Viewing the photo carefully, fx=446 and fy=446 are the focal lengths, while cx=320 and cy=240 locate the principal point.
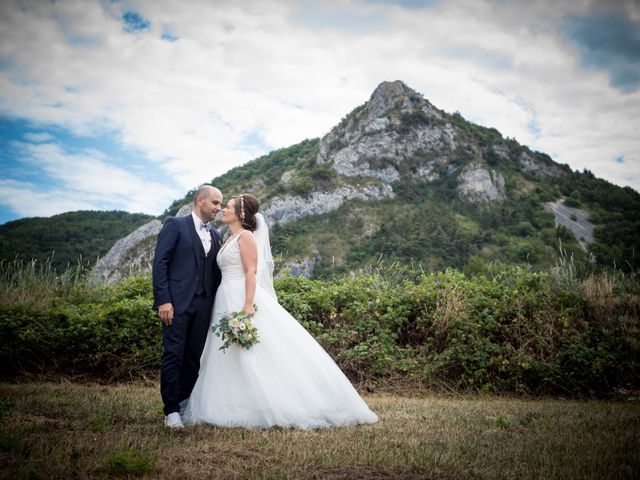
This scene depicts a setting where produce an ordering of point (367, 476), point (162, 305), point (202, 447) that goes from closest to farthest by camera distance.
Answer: point (367, 476)
point (202, 447)
point (162, 305)

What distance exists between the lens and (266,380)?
176 inches

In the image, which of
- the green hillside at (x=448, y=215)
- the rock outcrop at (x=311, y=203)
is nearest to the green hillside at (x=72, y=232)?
the green hillside at (x=448, y=215)

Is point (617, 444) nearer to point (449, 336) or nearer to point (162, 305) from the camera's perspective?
point (449, 336)

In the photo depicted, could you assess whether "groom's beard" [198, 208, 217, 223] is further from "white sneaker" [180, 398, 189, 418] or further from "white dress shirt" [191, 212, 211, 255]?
"white sneaker" [180, 398, 189, 418]

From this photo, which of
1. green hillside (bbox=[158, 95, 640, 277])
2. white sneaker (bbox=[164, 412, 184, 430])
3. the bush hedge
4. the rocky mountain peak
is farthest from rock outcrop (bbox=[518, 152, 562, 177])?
white sneaker (bbox=[164, 412, 184, 430])

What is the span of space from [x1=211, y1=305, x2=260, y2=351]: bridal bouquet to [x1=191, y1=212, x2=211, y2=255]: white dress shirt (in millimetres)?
908

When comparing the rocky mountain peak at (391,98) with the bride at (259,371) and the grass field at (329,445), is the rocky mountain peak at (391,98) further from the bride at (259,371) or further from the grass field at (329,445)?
the grass field at (329,445)

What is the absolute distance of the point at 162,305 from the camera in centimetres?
455

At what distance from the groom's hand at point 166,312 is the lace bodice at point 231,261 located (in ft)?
2.25

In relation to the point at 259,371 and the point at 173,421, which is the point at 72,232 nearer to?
A: the point at 173,421

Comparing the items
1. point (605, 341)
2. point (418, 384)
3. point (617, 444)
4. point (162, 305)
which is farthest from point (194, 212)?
point (605, 341)

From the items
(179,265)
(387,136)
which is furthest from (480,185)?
(179,265)

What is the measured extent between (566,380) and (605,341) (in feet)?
2.83

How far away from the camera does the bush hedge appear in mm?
6441
